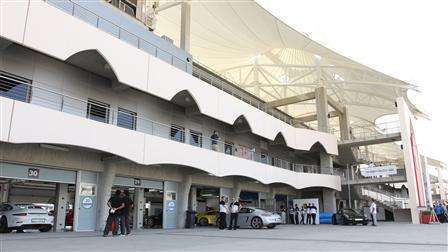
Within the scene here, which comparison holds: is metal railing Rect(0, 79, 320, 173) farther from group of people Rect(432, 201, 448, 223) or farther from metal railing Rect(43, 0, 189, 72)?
group of people Rect(432, 201, 448, 223)

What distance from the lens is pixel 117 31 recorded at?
17.6 metres

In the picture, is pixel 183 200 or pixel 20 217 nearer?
pixel 20 217

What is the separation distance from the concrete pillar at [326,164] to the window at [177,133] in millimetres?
18438

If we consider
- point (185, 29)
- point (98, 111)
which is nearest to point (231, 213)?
point (98, 111)

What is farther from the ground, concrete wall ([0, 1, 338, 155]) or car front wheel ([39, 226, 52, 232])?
concrete wall ([0, 1, 338, 155])

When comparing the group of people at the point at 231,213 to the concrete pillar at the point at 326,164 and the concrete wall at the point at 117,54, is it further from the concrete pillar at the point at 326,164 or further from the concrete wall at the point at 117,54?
the concrete pillar at the point at 326,164

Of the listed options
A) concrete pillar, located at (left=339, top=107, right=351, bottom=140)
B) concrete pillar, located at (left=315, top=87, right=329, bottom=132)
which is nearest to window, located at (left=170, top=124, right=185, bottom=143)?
concrete pillar, located at (left=315, top=87, right=329, bottom=132)

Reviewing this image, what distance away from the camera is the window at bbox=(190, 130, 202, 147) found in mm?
23281

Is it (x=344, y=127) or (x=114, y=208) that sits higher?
(x=344, y=127)

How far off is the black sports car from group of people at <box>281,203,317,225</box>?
6.94ft

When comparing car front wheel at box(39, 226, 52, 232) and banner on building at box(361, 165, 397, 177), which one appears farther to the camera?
banner on building at box(361, 165, 397, 177)

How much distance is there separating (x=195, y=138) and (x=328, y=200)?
58.8 feet

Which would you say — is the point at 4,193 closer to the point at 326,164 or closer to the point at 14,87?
the point at 14,87

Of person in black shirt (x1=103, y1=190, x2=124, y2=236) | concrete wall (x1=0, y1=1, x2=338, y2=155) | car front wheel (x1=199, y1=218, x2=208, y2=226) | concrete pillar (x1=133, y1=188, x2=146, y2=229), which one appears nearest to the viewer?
person in black shirt (x1=103, y1=190, x2=124, y2=236)
